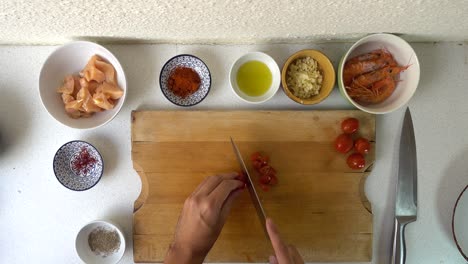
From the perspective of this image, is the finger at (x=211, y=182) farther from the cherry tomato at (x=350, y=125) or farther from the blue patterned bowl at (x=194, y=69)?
the cherry tomato at (x=350, y=125)

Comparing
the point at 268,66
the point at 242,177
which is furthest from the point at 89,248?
the point at 268,66

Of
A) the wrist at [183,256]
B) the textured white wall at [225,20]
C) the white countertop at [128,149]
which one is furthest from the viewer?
the white countertop at [128,149]

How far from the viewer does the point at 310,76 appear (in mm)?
985

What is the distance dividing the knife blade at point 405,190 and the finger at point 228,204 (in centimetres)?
41

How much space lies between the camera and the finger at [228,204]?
951mm

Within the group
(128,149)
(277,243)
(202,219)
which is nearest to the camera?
(277,243)

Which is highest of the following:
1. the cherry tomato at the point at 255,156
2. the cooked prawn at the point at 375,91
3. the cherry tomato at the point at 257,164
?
the cooked prawn at the point at 375,91

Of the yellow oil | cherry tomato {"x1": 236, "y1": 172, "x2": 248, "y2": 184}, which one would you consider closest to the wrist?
cherry tomato {"x1": 236, "y1": 172, "x2": 248, "y2": 184}

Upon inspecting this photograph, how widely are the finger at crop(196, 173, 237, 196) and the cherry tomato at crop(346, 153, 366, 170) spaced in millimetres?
306

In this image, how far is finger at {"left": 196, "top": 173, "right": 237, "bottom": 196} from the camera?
3.12ft

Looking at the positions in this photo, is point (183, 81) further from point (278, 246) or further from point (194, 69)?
point (278, 246)

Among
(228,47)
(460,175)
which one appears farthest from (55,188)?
(460,175)

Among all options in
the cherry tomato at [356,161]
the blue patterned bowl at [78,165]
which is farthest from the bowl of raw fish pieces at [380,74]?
the blue patterned bowl at [78,165]

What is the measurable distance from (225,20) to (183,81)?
0.20 meters
